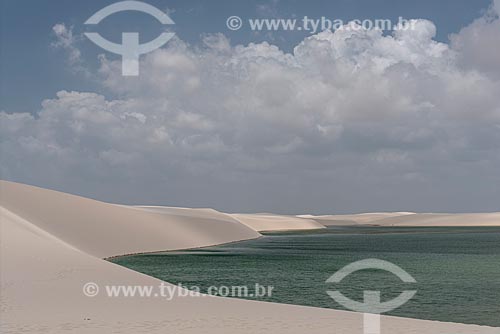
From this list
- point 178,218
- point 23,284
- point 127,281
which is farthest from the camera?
point 178,218

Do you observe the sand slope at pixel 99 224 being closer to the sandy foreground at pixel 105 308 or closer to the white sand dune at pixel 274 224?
A: the sandy foreground at pixel 105 308

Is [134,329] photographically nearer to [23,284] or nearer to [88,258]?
[23,284]

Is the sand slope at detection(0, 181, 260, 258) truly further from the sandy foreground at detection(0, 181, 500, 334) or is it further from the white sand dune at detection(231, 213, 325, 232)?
the white sand dune at detection(231, 213, 325, 232)

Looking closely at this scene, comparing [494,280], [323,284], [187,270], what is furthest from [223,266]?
[494,280]

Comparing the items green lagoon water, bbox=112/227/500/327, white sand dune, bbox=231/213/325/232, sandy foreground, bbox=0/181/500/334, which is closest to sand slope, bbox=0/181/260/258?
green lagoon water, bbox=112/227/500/327

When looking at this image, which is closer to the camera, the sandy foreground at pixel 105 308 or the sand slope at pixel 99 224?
the sandy foreground at pixel 105 308

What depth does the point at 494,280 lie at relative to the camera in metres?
33.5

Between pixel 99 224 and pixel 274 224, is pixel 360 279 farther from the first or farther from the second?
pixel 274 224

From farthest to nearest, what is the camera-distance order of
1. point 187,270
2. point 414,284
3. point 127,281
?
point 187,270 → point 414,284 → point 127,281

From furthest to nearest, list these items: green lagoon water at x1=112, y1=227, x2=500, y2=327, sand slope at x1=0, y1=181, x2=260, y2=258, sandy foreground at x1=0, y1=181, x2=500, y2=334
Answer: sand slope at x1=0, y1=181, x2=260, y2=258, green lagoon water at x1=112, y1=227, x2=500, y2=327, sandy foreground at x1=0, y1=181, x2=500, y2=334

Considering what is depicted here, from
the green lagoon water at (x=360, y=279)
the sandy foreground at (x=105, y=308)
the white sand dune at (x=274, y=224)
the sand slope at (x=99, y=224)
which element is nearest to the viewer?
the sandy foreground at (x=105, y=308)

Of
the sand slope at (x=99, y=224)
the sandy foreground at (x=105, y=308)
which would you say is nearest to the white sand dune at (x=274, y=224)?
the sand slope at (x=99, y=224)

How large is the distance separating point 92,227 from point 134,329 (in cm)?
4752

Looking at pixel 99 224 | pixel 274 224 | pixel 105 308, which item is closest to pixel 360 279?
pixel 105 308
